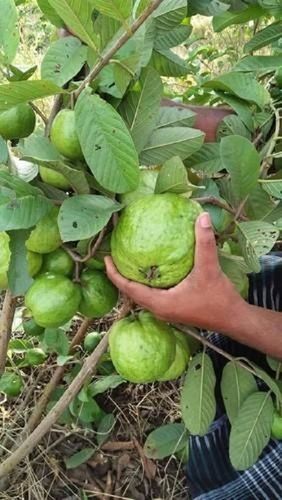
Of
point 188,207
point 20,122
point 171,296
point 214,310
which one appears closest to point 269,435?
point 214,310

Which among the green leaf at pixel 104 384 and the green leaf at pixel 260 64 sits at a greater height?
the green leaf at pixel 260 64

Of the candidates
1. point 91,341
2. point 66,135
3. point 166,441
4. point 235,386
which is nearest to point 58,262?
point 66,135

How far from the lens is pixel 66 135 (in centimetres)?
98

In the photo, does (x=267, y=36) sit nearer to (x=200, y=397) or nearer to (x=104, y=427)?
(x=200, y=397)

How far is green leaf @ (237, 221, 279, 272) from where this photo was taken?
1021 mm

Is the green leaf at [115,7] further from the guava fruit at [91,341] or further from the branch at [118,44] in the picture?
the guava fruit at [91,341]

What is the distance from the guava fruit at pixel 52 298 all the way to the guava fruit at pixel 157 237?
0.12 metres

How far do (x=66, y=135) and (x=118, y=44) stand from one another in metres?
0.14

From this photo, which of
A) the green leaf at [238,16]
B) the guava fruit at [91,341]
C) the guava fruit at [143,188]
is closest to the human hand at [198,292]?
the guava fruit at [143,188]

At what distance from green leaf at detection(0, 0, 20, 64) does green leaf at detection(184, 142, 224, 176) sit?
359mm

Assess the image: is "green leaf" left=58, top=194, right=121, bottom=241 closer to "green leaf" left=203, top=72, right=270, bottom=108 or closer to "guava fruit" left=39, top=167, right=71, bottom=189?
"guava fruit" left=39, top=167, right=71, bottom=189

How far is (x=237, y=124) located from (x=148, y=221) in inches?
14.9

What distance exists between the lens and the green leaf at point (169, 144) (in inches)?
41.8

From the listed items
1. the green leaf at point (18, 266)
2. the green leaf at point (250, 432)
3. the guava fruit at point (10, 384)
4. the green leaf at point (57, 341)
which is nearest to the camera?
the green leaf at point (18, 266)
